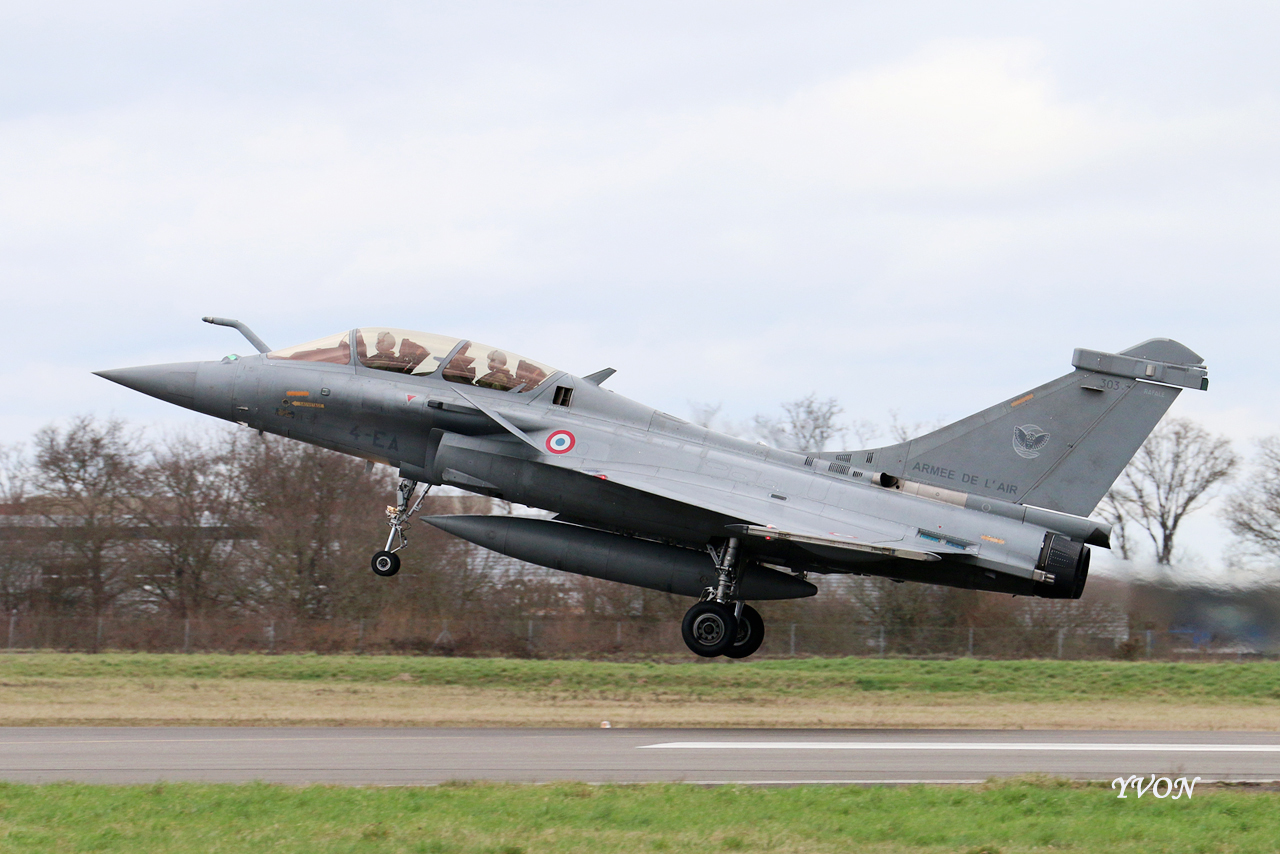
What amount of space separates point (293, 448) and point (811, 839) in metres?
33.8

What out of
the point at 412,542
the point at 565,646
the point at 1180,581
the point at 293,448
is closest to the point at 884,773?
the point at 1180,581

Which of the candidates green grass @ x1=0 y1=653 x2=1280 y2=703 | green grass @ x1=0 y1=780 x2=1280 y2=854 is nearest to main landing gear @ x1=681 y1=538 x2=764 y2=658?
green grass @ x1=0 y1=780 x2=1280 y2=854

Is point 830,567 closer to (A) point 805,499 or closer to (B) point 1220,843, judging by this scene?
→ (A) point 805,499

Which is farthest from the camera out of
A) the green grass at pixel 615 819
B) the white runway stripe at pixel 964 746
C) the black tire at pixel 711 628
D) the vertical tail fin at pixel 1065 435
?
the vertical tail fin at pixel 1065 435

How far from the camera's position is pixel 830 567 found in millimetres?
17406

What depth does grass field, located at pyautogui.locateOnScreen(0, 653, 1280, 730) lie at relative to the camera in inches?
856

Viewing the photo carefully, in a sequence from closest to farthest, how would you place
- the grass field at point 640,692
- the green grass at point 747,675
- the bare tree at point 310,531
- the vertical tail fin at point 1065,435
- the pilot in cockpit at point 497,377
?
the vertical tail fin at point 1065,435
the pilot in cockpit at point 497,377
the grass field at point 640,692
the green grass at point 747,675
the bare tree at point 310,531

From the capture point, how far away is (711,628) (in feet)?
55.5

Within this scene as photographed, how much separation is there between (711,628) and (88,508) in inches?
1265

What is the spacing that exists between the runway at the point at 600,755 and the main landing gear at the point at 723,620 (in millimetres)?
1269

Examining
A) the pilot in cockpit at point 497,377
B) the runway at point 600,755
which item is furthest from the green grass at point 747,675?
the pilot in cockpit at point 497,377

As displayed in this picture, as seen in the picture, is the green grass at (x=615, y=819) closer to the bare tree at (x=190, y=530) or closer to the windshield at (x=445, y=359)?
the windshield at (x=445, y=359)

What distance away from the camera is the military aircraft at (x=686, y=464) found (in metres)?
16.8

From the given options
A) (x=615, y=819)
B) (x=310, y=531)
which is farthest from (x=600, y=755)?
(x=310, y=531)
